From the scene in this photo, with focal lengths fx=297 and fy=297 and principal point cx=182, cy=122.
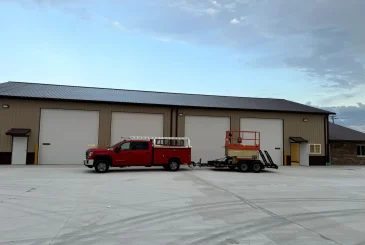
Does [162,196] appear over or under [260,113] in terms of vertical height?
under

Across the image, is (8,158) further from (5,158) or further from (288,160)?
(288,160)

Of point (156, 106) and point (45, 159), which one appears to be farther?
point (156, 106)

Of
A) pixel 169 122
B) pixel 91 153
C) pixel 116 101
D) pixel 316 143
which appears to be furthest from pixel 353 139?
pixel 91 153

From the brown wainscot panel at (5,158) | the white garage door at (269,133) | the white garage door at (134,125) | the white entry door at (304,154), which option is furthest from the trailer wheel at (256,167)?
the brown wainscot panel at (5,158)

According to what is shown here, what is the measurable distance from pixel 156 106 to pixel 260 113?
9541mm

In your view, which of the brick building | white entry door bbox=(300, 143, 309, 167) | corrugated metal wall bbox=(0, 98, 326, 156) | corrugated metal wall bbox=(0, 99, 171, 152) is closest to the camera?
corrugated metal wall bbox=(0, 99, 171, 152)

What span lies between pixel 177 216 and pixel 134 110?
59.6 feet

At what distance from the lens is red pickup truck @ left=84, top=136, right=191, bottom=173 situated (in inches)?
679

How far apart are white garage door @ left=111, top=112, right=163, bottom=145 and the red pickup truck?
5.08 meters

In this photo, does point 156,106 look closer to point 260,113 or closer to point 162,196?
point 260,113

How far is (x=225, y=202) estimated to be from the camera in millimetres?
8953

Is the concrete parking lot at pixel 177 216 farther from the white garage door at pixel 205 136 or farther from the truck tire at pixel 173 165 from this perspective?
the white garage door at pixel 205 136

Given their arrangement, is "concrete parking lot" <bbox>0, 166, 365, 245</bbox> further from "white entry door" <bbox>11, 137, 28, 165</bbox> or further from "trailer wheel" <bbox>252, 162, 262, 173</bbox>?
"white entry door" <bbox>11, 137, 28, 165</bbox>

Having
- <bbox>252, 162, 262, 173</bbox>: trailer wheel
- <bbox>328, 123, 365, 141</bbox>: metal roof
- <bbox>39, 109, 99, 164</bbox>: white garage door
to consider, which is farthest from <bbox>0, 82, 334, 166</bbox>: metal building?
<bbox>252, 162, 262, 173</bbox>: trailer wheel
